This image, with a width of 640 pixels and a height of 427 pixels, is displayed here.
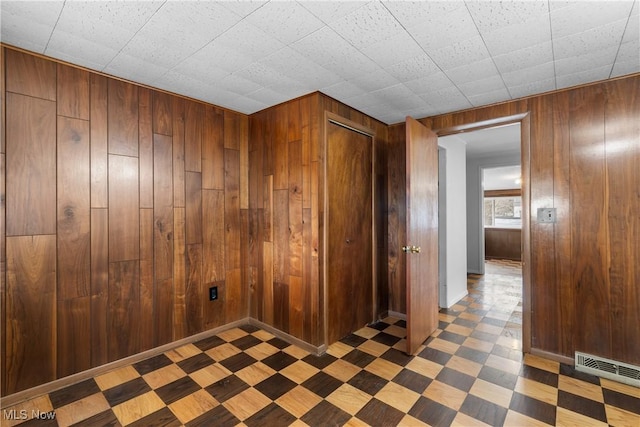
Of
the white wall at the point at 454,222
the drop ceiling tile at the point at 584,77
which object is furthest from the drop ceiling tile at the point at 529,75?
the white wall at the point at 454,222

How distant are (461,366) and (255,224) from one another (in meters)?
2.43

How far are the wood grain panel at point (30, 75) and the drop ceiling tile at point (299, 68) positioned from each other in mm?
1556

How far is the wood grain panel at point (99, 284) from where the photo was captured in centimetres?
229

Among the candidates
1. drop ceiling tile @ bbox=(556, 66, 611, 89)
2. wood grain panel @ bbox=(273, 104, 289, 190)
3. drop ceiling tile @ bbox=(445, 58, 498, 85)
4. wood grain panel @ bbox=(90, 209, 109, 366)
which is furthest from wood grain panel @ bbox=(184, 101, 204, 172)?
drop ceiling tile @ bbox=(556, 66, 611, 89)

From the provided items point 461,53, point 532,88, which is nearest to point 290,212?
point 461,53

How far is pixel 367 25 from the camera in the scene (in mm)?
1690

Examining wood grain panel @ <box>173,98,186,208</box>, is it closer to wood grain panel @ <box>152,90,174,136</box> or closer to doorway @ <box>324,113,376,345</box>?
wood grain panel @ <box>152,90,174,136</box>

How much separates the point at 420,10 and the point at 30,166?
2.75 meters

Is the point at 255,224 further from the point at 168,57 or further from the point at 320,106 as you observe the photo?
the point at 168,57

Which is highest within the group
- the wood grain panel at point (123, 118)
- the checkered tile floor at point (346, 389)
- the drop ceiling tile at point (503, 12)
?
the drop ceiling tile at point (503, 12)

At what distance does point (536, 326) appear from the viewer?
267cm

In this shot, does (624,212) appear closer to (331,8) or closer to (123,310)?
(331,8)

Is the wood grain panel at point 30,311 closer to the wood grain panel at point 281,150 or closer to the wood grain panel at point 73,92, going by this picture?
the wood grain panel at point 73,92

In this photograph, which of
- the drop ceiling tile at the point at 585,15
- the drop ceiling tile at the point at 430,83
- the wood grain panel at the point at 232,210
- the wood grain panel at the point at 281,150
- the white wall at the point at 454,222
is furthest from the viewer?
the white wall at the point at 454,222
